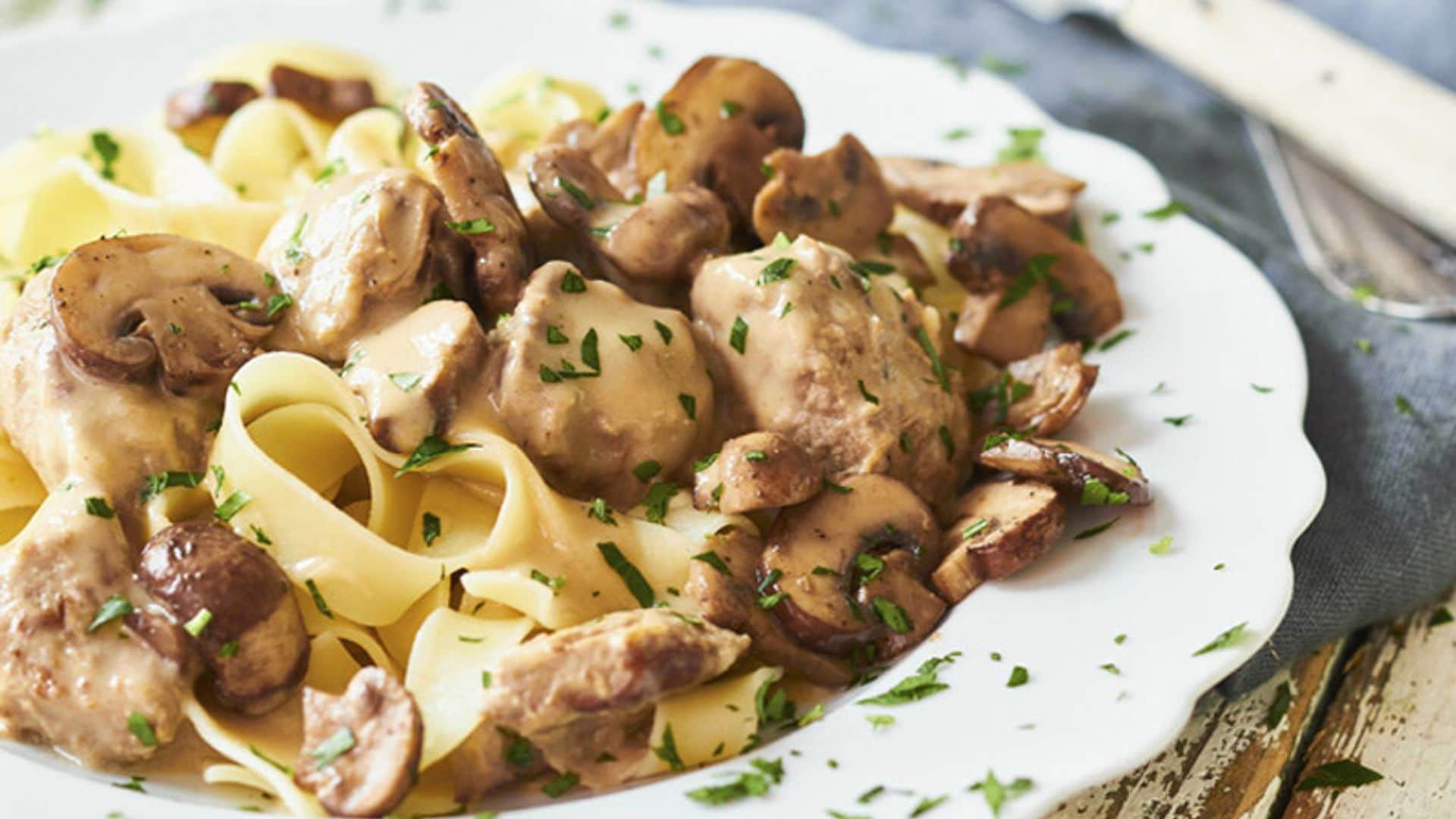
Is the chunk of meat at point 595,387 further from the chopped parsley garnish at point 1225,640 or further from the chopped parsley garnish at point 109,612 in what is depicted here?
the chopped parsley garnish at point 1225,640

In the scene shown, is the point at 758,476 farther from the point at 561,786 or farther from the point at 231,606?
the point at 231,606

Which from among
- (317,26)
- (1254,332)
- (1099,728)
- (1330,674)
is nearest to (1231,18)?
(1254,332)

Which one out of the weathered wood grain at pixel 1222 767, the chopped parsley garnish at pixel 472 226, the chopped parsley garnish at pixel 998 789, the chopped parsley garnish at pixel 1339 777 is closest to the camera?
the chopped parsley garnish at pixel 998 789

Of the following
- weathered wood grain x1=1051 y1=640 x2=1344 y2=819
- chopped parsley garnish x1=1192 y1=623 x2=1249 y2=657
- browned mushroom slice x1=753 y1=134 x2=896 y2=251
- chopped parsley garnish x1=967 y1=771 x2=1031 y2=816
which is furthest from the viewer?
browned mushroom slice x1=753 y1=134 x2=896 y2=251

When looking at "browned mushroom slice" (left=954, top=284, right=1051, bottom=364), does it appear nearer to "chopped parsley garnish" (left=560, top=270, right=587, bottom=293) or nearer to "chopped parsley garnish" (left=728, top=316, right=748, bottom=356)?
"chopped parsley garnish" (left=728, top=316, right=748, bottom=356)

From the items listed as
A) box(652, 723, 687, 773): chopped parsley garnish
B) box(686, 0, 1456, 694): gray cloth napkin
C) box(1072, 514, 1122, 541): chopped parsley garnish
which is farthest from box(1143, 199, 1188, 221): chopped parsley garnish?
box(652, 723, 687, 773): chopped parsley garnish

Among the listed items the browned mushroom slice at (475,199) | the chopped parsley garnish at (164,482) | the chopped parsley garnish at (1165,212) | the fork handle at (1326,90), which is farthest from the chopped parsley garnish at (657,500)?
the fork handle at (1326,90)
